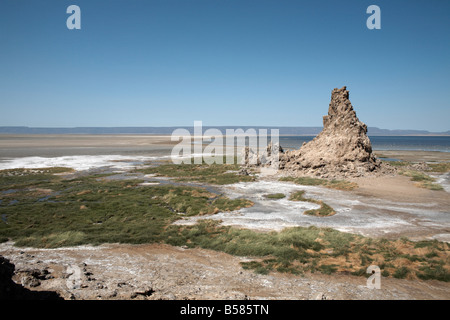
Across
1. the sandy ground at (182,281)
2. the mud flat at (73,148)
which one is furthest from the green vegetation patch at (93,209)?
the mud flat at (73,148)

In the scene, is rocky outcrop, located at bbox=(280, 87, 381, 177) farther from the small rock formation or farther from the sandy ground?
the sandy ground

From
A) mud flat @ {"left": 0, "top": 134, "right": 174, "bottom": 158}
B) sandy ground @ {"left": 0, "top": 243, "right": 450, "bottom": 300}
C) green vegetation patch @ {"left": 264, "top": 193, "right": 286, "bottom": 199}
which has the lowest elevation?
Result: sandy ground @ {"left": 0, "top": 243, "right": 450, "bottom": 300}

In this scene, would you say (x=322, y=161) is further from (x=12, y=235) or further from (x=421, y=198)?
(x=12, y=235)

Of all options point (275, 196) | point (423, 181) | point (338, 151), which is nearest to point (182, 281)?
point (275, 196)

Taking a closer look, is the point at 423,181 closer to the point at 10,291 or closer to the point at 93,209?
the point at 93,209

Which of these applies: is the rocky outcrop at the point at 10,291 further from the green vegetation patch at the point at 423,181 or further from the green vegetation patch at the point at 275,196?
the green vegetation patch at the point at 423,181

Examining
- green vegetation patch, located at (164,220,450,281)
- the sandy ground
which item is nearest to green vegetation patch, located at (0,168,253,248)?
the sandy ground

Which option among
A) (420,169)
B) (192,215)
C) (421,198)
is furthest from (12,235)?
(420,169)
